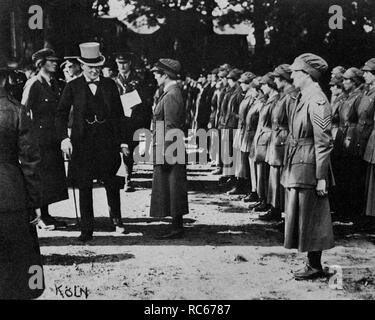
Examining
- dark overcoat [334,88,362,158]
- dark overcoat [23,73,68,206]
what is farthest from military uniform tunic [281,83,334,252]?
dark overcoat [23,73,68,206]

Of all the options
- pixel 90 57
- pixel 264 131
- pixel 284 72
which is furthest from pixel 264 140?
pixel 90 57

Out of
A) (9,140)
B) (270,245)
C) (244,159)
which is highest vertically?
(9,140)

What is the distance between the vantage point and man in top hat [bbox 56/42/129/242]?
6.66 metres

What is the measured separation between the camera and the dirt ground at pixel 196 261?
195 inches

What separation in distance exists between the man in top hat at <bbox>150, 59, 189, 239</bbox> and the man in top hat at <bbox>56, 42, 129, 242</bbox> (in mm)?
469

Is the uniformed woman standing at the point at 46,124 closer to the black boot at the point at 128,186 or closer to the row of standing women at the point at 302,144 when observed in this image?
the black boot at the point at 128,186

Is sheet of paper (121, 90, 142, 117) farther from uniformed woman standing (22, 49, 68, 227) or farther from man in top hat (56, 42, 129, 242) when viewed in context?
man in top hat (56, 42, 129, 242)

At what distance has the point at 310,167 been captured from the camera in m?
5.10

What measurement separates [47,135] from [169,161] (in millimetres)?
1530

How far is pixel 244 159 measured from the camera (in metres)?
9.49

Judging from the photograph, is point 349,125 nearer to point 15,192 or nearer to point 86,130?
point 86,130
